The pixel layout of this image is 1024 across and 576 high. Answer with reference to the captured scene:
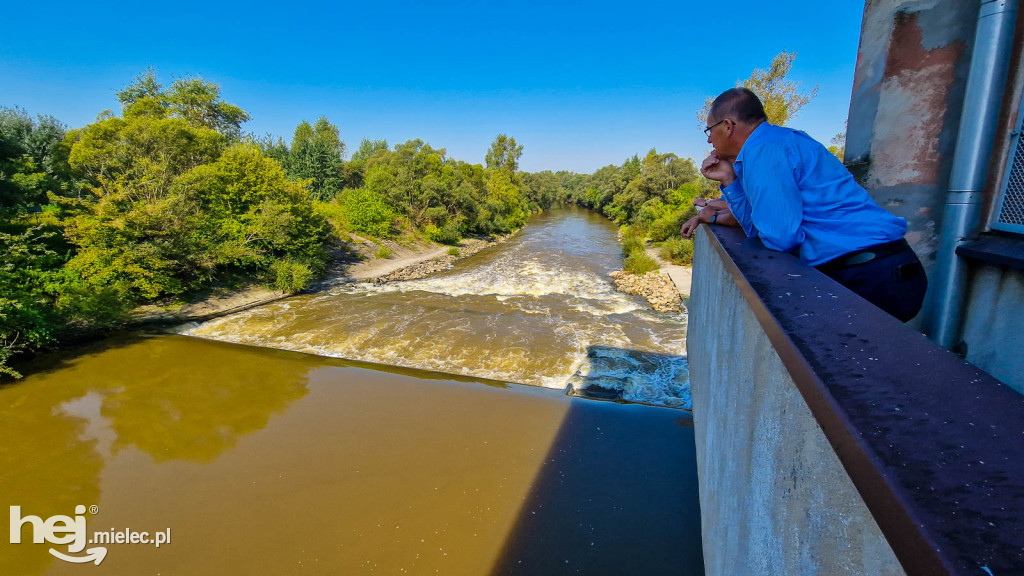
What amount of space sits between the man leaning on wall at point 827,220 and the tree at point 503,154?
2503 inches

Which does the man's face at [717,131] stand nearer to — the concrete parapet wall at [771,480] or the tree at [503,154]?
the concrete parapet wall at [771,480]

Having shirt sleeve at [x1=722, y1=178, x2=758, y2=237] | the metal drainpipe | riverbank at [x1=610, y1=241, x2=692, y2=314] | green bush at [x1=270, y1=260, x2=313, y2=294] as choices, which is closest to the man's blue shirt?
shirt sleeve at [x1=722, y1=178, x2=758, y2=237]

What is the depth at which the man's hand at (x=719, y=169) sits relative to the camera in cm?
271

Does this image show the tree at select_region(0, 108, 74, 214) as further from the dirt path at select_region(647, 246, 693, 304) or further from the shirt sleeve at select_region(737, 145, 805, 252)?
the dirt path at select_region(647, 246, 693, 304)

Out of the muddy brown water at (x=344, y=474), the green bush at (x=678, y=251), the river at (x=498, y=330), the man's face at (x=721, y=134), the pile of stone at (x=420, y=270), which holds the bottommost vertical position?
the muddy brown water at (x=344, y=474)

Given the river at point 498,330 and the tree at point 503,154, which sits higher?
the tree at point 503,154

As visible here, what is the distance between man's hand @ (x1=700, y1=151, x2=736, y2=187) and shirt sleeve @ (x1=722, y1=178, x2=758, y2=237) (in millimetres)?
44

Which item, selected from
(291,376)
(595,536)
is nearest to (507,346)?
(291,376)

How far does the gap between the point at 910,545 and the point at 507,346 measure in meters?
12.4

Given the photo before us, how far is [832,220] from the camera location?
209cm

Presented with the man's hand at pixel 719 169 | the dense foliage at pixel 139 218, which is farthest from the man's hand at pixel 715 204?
the dense foliage at pixel 139 218

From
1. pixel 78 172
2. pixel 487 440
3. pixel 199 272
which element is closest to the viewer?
pixel 487 440

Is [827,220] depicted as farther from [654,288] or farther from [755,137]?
[654,288]

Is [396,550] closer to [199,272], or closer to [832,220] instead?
Answer: [832,220]
